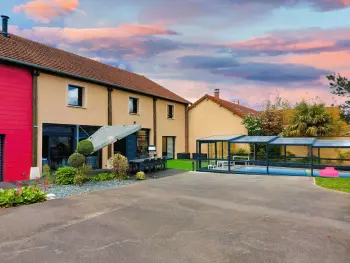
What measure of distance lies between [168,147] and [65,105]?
12485mm

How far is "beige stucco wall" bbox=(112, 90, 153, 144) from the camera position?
19.4 metres

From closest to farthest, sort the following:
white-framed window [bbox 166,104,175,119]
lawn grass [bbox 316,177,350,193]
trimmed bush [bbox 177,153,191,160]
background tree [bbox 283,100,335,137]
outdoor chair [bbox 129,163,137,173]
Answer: lawn grass [bbox 316,177,350,193], outdoor chair [bbox 129,163,137,173], background tree [bbox 283,100,335,137], white-framed window [bbox 166,104,175,119], trimmed bush [bbox 177,153,191,160]

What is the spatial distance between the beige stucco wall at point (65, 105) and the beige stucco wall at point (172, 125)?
6.67m

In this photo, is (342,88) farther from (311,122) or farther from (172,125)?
(172,125)

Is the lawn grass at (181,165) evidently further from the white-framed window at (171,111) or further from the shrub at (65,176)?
the shrub at (65,176)

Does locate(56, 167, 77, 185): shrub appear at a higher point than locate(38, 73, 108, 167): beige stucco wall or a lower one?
lower

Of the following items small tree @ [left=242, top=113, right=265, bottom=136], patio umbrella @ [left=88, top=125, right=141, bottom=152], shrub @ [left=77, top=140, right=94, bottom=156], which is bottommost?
shrub @ [left=77, top=140, right=94, bottom=156]

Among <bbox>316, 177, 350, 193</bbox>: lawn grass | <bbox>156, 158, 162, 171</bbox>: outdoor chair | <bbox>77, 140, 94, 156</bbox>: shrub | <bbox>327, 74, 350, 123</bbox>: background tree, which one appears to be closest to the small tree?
<bbox>156, 158, 162, 171</bbox>: outdoor chair

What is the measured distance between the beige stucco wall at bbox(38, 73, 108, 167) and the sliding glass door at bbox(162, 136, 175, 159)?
8239mm

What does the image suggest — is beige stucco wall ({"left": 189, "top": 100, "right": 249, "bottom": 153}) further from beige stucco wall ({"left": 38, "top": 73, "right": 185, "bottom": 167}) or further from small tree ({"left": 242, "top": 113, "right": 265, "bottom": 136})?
beige stucco wall ({"left": 38, "top": 73, "right": 185, "bottom": 167})

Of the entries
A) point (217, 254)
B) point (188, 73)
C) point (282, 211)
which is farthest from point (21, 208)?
point (188, 73)

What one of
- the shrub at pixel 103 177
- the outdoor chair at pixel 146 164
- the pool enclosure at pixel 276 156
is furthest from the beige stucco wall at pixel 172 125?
the shrub at pixel 103 177

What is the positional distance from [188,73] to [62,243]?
17.4 meters

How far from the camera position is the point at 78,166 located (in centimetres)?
1284
